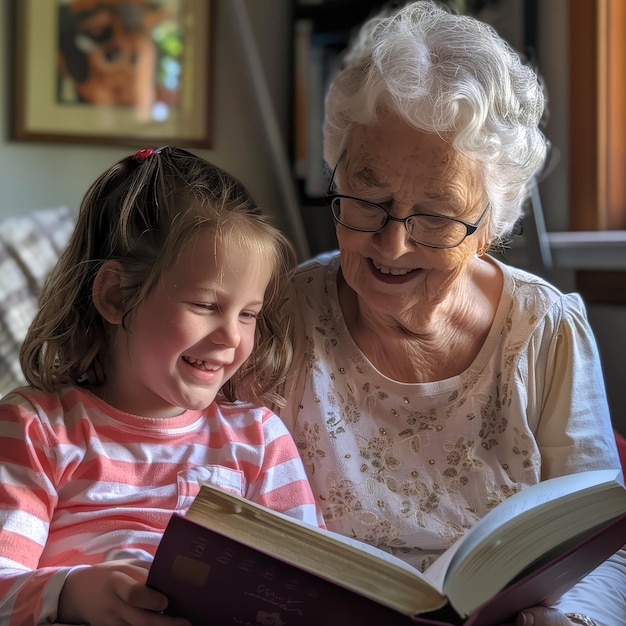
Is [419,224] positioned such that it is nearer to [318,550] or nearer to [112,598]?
[318,550]

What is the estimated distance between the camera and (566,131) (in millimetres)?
2289

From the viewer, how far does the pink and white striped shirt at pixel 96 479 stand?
102 cm

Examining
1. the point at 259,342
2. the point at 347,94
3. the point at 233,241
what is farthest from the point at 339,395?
the point at 347,94

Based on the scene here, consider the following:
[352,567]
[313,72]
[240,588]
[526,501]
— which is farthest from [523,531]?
[313,72]

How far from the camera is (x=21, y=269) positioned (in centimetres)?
223

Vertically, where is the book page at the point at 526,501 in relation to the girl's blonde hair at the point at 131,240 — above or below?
below

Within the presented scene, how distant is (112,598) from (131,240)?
48 centimetres

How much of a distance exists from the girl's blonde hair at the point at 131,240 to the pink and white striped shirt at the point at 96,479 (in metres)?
0.06

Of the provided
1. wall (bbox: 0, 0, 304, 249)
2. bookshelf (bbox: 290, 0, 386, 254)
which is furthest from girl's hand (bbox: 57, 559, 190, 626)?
bookshelf (bbox: 290, 0, 386, 254)

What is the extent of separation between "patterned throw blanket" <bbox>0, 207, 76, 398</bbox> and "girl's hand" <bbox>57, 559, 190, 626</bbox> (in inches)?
45.1

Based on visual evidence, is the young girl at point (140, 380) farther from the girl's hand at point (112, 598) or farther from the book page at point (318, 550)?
the book page at point (318, 550)

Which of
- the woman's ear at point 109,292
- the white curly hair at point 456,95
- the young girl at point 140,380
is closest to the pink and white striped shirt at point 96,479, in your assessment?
the young girl at point 140,380

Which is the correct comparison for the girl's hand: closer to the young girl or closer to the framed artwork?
the young girl

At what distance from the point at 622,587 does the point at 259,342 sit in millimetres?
646
